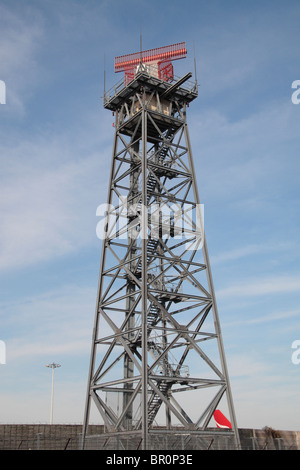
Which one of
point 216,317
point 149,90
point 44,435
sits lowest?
point 44,435

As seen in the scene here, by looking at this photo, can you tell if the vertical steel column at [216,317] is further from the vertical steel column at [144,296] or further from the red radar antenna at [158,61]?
the red radar antenna at [158,61]

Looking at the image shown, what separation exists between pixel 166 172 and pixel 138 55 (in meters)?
9.09

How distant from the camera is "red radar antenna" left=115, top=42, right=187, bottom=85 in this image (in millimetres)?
35375

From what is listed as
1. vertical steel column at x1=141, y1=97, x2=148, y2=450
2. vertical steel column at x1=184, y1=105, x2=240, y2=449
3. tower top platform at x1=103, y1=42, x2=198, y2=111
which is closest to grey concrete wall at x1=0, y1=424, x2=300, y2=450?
vertical steel column at x1=184, y1=105, x2=240, y2=449

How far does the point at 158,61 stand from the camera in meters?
35.9

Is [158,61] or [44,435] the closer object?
[44,435]

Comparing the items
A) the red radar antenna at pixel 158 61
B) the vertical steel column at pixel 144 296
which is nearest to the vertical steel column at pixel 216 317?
the vertical steel column at pixel 144 296

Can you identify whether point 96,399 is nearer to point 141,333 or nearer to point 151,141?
point 141,333

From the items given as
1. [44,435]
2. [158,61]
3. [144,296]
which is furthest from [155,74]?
[44,435]

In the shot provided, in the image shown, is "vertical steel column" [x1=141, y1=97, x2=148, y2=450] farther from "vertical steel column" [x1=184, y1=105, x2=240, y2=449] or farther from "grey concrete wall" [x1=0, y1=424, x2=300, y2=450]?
"grey concrete wall" [x1=0, y1=424, x2=300, y2=450]

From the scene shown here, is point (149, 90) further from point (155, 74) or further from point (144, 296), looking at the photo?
point (144, 296)

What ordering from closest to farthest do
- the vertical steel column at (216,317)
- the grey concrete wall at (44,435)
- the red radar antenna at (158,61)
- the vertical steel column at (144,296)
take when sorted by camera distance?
the vertical steel column at (144,296) → the vertical steel column at (216,317) → the grey concrete wall at (44,435) → the red radar antenna at (158,61)

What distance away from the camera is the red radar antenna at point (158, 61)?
116 ft
